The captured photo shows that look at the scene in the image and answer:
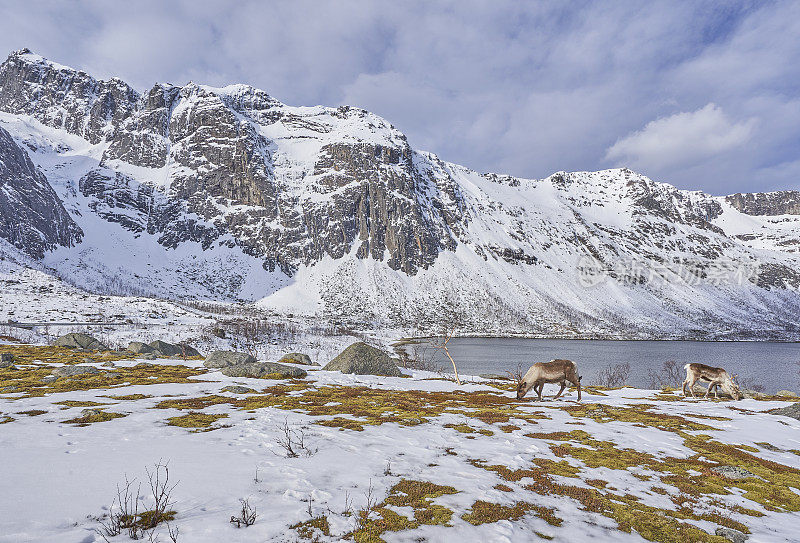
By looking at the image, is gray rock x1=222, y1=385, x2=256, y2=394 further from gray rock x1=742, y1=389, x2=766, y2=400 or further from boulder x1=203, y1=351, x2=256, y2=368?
gray rock x1=742, y1=389, x2=766, y2=400

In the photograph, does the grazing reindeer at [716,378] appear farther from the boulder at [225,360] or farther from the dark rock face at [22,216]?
the dark rock face at [22,216]

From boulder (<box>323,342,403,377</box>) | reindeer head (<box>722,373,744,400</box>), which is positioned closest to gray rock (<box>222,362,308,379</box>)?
boulder (<box>323,342,403,377</box>)

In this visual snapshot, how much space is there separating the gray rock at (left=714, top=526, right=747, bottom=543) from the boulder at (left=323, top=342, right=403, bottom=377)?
26312 mm

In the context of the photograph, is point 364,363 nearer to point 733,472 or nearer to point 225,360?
point 225,360

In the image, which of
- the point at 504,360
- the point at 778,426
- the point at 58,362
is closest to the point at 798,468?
the point at 778,426

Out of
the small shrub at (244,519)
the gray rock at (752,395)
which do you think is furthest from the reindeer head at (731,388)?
the small shrub at (244,519)

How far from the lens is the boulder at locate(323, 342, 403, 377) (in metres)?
31.5

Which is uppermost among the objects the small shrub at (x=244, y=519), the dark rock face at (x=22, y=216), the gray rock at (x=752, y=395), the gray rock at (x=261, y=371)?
the dark rock face at (x=22, y=216)

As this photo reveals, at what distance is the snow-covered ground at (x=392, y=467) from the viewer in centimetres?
663

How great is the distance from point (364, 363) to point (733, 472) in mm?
25082

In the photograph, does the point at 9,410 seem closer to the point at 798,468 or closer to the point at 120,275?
the point at 798,468

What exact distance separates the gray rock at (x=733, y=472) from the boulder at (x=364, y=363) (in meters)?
24.0

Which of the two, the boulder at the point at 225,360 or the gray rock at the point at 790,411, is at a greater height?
the boulder at the point at 225,360

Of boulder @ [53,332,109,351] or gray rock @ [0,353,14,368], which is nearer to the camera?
gray rock @ [0,353,14,368]
